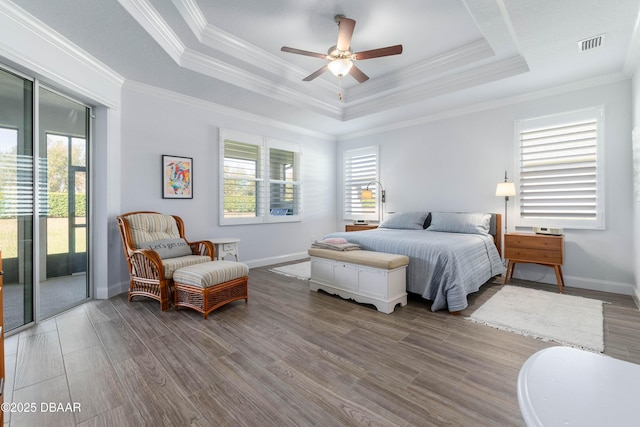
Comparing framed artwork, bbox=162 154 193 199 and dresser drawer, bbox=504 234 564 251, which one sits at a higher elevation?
framed artwork, bbox=162 154 193 199

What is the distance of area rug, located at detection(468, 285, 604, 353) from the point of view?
8.17ft

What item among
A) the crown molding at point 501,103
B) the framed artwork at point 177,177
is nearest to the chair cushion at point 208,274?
the framed artwork at point 177,177

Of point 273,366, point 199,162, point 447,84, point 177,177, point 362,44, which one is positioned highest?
point 362,44

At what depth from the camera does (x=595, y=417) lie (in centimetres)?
74

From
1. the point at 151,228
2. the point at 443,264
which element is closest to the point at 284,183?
the point at 151,228

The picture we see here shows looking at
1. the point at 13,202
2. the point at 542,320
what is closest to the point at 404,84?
the point at 542,320

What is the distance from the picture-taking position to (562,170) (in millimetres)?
4074

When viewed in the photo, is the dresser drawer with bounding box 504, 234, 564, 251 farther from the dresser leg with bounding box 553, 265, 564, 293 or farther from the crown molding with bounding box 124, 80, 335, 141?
the crown molding with bounding box 124, 80, 335, 141

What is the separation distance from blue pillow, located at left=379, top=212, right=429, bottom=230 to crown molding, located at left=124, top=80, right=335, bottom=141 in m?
2.65

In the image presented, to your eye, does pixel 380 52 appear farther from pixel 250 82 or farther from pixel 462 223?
pixel 462 223

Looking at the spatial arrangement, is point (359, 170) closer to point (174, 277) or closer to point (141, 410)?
point (174, 277)

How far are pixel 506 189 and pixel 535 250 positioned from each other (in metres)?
0.93

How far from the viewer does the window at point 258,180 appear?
198 inches

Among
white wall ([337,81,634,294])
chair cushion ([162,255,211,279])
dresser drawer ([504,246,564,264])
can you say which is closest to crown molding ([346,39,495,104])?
white wall ([337,81,634,294])
